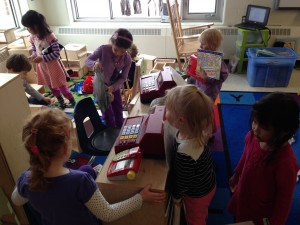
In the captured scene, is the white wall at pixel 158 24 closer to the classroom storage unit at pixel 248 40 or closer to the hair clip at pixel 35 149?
the classroom storage unit at pixel 248 40

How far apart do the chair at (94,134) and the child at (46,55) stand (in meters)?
1.28

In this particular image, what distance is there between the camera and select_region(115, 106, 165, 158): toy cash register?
3.77 feet

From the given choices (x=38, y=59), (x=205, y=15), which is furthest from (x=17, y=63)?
(x=205, y=15)

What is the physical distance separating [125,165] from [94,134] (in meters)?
0.86

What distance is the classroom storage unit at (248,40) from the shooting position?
12.0ft

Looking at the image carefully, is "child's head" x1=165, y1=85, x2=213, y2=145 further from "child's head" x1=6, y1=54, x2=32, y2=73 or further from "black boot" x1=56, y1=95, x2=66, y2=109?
"black boot" x1=56, y1=95, x2=66, y2=109

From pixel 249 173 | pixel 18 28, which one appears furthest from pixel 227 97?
pixel 18 28

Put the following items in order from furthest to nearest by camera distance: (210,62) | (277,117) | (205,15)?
(205,15) → (210,62) → (277,117)

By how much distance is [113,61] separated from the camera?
2164mm

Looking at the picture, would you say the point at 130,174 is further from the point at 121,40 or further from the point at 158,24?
the point at 158,24

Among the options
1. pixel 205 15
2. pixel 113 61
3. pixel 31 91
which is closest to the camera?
pixel 113 61

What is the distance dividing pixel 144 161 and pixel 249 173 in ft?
1.61

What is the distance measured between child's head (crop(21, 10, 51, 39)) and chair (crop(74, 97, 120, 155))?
4.33 ft

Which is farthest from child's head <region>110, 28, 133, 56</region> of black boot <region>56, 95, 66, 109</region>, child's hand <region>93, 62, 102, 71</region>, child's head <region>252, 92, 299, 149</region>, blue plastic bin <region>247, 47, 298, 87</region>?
blue plastic bin <region>247, 47, 298, 87</region>
